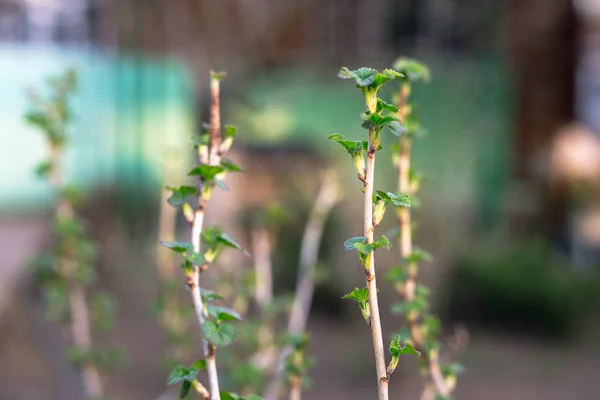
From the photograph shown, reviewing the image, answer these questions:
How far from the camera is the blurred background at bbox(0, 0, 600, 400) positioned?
5.70 m

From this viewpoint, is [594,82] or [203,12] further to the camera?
[594,82]

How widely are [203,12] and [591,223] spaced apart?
4233 mm

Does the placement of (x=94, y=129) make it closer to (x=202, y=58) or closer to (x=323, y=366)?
(x=202, y=58)

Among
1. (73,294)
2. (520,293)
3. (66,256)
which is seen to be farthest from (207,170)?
(520,293)

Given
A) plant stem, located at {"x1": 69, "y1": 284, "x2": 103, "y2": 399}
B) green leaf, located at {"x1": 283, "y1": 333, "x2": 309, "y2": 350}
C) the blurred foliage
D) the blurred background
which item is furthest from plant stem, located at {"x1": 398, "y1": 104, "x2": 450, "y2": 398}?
the blurred foliage

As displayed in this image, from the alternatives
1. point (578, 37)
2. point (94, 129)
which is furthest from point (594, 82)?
point (94, 129)

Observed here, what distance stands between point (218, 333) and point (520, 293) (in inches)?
189

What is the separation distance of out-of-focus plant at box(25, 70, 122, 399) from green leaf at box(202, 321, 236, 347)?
0.81m

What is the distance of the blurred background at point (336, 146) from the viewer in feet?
18.7

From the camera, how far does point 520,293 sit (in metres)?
5.56

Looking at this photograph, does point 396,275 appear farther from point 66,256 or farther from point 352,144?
point 66,256

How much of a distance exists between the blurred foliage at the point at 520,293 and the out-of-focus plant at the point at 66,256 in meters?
3.75

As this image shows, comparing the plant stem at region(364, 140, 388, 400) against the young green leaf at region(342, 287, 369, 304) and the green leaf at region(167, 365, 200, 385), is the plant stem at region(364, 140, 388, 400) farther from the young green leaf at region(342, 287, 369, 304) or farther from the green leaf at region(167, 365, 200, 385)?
the green leaf at region(167, 365, 200, 385)

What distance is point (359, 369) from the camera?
463cm
